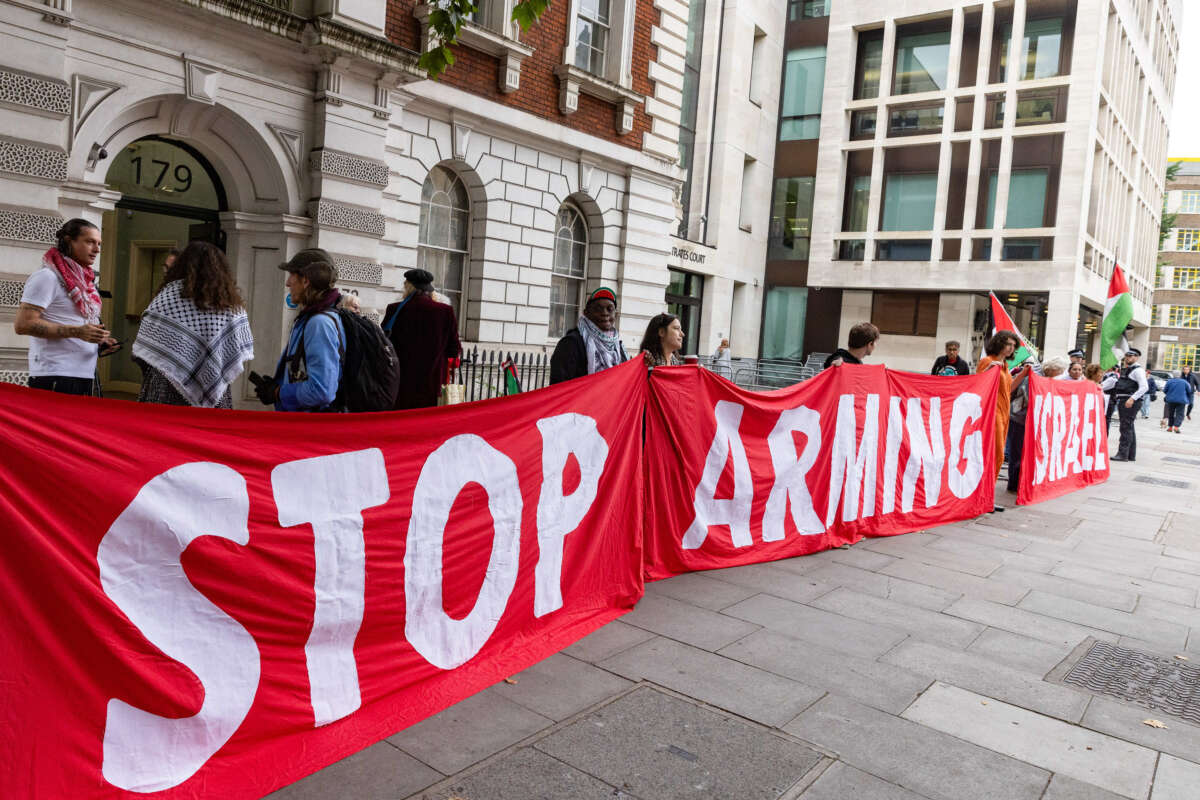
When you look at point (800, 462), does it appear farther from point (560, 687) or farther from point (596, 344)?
point (560, 687)

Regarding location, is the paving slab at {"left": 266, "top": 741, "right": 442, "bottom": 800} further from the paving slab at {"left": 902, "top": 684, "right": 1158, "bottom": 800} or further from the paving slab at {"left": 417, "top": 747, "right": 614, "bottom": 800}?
the paving slab at {"left": 902, "top": 684, "right": 1158, "bottom": 800}

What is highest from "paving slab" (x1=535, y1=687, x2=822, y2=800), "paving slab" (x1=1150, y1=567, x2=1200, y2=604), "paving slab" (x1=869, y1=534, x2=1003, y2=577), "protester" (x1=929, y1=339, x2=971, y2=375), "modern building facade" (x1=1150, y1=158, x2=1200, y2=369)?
"modern building facade" (x1=1150, y1=158, x2=1200, y2=369)

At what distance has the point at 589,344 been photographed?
6.27m

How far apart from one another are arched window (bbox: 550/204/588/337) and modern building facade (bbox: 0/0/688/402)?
40 millimetres

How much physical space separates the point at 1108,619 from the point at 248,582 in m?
5.75

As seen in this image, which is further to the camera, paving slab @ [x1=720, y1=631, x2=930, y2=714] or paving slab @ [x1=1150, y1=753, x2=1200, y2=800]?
paving slab @ [x1=720, y1=631, x2=930, y2=714]

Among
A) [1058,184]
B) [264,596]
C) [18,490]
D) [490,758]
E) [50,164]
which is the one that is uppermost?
[1058,184]

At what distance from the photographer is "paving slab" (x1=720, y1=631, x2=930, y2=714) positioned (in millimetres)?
4383

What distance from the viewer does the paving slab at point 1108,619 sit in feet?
19.1

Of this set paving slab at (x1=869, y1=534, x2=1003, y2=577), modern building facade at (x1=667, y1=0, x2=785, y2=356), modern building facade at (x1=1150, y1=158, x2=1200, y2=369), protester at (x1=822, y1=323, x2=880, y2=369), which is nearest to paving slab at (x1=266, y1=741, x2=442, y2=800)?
paving slab at (x1=869, y1=534, x2=1003, y2=577)

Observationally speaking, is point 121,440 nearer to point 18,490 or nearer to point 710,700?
point 18,490

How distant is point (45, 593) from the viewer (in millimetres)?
2590

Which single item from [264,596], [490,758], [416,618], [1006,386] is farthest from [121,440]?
[1006,386]

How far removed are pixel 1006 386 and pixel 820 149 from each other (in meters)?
26.1
